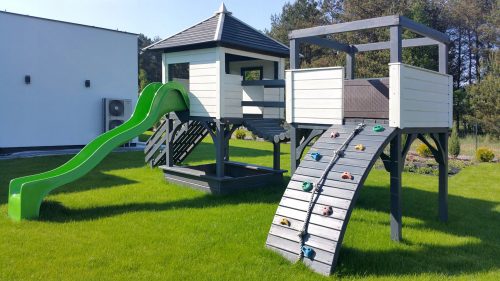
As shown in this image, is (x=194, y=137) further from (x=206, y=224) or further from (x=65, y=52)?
(x=65, y=52)

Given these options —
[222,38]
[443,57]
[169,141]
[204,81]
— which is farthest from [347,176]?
[169,141]

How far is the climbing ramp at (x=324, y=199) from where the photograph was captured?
5156 millimetres

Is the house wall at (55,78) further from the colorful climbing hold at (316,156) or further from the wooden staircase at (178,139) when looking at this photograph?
the colorful climbing hold at (316,156)

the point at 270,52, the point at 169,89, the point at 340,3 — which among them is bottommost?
the point at 169,89

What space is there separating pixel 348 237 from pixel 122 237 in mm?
3303

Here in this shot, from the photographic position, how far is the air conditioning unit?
1853 cm

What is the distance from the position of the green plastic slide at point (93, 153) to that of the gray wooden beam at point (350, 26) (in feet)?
11.7

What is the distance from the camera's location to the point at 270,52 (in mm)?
10859

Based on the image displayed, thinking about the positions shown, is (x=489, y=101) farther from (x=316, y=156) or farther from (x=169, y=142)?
(x=316, y=156)

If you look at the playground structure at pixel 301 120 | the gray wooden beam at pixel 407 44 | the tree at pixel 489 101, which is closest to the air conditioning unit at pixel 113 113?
the playground structure at pixel 301 120

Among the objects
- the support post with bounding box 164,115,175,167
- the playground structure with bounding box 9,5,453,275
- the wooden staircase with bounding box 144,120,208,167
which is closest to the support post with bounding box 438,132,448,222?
the playground structure with bounding box 9,5,453,275

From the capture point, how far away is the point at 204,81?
33.2ft

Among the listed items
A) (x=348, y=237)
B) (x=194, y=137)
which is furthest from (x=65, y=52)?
(x=348, y=237)

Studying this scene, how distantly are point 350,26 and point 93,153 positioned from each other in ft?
16.8
